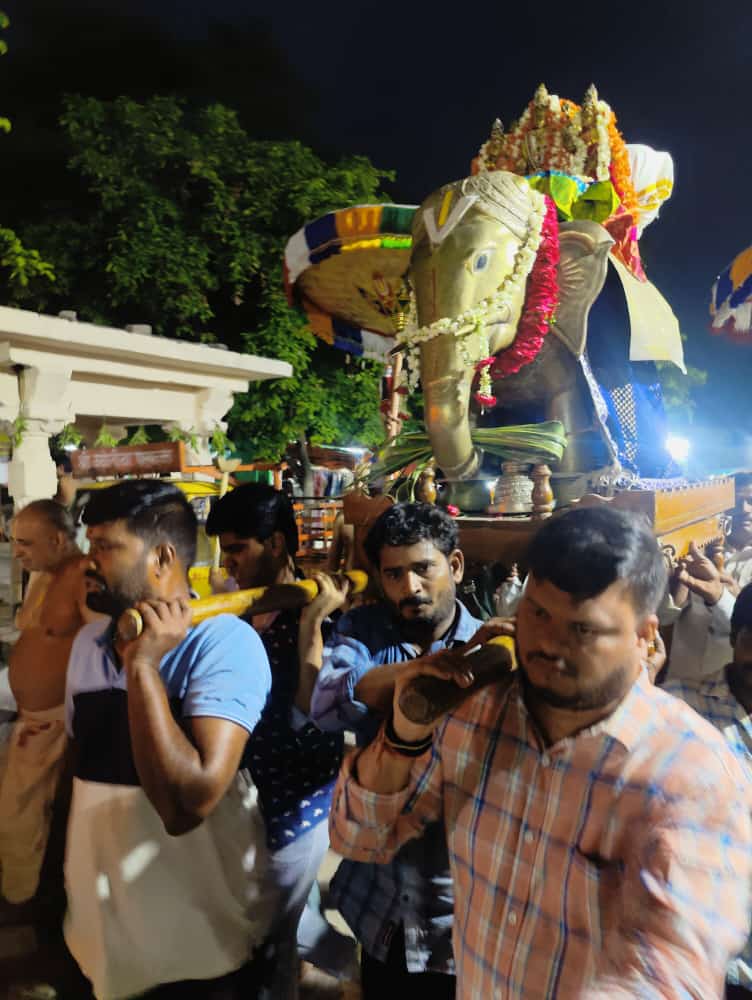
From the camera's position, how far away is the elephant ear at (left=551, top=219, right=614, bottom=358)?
352cm

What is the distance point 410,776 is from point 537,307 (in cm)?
280

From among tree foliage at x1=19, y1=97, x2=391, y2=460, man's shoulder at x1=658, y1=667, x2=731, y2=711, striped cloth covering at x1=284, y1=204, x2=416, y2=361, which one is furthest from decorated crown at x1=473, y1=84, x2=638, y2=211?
tree foliage at x1=19, y1=97, x2=391, y2=460

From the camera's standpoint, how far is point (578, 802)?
3.18 feet

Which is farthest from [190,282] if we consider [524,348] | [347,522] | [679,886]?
[679,886]

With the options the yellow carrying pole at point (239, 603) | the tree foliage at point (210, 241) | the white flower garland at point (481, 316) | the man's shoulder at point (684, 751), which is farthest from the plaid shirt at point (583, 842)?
the tree foliage at point (210, 241)

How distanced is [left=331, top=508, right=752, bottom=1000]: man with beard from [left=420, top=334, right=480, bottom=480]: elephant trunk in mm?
1963

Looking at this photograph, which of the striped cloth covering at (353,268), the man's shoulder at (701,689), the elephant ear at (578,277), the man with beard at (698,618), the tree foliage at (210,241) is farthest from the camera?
the tree foliage at (210,241)

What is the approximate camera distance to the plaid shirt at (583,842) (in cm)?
82

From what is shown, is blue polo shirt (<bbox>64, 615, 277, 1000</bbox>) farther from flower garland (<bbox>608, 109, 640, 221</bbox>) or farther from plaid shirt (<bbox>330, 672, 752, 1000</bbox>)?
flower garland (<bbox>608, 109, 640, 221</bbox>)

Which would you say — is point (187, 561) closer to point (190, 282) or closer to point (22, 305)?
point (190, 282)

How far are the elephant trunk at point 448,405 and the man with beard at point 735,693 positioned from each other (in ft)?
A: 5.33

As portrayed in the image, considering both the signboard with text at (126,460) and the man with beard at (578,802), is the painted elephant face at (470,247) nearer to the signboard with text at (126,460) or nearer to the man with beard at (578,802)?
the man with beard at (578,802)

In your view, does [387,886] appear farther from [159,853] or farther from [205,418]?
[205,418]

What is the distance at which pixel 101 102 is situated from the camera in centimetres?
1246
